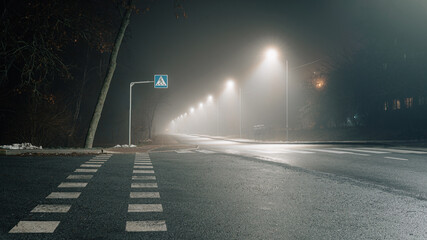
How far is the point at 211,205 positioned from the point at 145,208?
1.13 m

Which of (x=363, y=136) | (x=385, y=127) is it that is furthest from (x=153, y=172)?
(x=385, y=127)

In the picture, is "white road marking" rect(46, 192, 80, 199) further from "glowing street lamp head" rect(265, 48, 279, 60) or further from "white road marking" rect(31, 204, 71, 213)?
"glowing street lamp head" rect(265, 48, 279, 60)

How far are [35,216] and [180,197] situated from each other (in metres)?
2.51

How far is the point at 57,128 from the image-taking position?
2236 centimetres

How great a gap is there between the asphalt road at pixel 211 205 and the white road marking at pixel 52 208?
2 centimetres

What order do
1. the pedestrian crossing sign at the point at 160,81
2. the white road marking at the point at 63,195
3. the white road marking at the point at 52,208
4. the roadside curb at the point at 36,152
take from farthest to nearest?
the pedestrian crossing sign at the point at 160,81 < the roadside curb at the point at 36,152 < the white road marking at the point at 63,195 < the white road marking at the point at 52,208

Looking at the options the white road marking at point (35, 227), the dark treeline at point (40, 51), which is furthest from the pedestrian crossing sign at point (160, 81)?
the white road marking at point (35, 227)

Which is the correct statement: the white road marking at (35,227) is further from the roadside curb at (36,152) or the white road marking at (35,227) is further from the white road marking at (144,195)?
the roadside curb at (36,152)

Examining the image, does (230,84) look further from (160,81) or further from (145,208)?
(145,208)

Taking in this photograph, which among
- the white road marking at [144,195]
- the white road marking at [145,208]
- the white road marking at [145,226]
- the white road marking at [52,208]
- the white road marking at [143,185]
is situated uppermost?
the white road marking at [143,185]

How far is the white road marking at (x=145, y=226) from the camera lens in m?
4.31

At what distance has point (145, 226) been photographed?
4461mm

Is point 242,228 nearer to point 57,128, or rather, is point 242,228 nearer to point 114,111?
point 57,128

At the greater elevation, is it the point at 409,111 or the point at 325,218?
the point at 409,111
